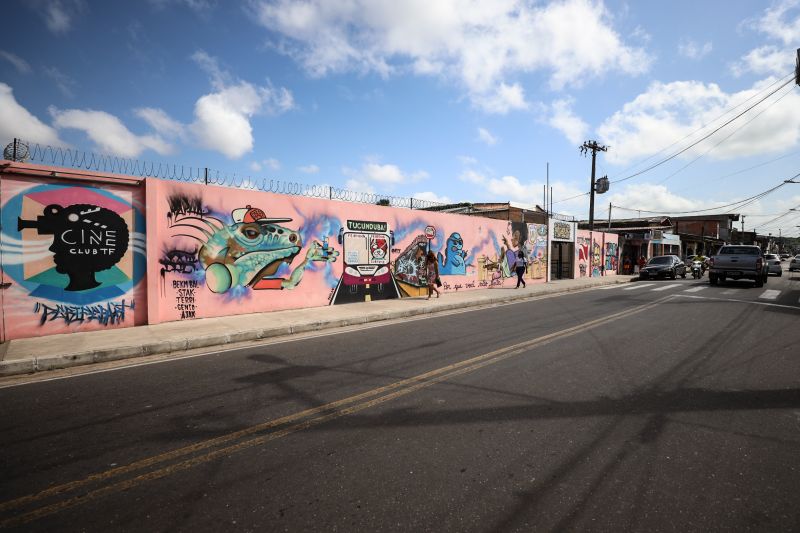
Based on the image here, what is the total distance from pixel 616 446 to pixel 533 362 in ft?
7.87

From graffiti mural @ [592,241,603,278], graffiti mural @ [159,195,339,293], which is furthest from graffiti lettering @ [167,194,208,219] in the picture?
graffiti mural @ [592,241,603,278]

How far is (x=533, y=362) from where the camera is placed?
5.55 metres

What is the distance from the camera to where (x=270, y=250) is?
10.3 metres

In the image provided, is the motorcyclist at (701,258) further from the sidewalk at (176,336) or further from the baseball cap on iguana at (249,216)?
the baseball cap on iguana at (249,216)

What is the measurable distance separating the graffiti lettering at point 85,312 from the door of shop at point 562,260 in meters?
21.5

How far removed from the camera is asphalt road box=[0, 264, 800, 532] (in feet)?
7.75

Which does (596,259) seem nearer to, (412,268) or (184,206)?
(412,268)

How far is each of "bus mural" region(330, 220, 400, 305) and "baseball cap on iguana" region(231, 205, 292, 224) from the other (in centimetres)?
242

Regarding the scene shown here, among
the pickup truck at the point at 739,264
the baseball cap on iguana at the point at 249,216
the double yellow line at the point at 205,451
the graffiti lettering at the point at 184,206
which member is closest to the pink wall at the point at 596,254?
the pickup truck at the point at 739,264

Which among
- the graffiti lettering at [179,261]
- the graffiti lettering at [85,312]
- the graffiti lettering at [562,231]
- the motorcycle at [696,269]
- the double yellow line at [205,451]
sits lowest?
the double yellow line at [205,451]

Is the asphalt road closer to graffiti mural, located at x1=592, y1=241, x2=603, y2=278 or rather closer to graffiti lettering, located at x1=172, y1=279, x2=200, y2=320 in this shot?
graffiti lettering, located at x1=172, y1=279, x2=200, y2=320

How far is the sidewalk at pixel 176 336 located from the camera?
5808 mm

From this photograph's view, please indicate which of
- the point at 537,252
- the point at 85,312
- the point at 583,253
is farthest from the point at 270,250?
the point at 583,253

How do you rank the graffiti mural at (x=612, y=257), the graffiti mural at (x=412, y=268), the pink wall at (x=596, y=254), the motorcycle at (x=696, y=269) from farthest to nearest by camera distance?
the graffiti mural at (x=612, y=257) → the pink wall at (x=596, y=254) → the motorcycle at (x=696, y=269) → the graffiti mural at (x=412, y=268)
